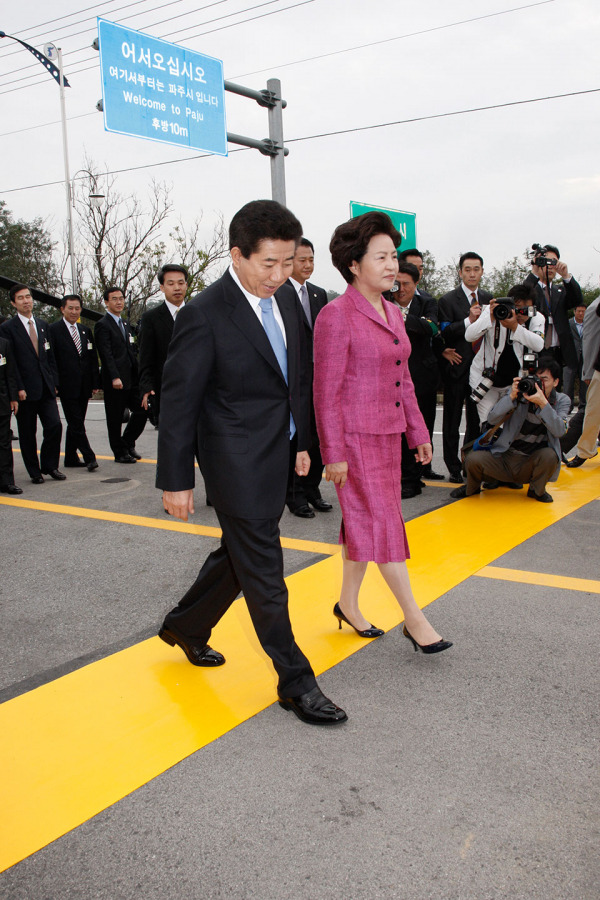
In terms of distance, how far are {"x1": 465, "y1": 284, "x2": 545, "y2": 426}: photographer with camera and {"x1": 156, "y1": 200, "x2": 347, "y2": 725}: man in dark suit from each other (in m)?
3.59

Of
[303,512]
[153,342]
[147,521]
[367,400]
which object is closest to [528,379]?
[303,512]

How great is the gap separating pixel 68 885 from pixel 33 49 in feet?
80.1

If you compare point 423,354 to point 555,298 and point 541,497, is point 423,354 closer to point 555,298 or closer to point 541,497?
point 541,497

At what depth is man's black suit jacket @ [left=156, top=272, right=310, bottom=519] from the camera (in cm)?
262

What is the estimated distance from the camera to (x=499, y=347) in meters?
6.12

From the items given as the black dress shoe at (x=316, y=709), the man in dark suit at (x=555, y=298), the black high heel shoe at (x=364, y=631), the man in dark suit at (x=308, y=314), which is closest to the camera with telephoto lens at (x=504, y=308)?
the man in dark suit at (x=555, y=298)

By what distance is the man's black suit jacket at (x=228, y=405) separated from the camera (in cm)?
262

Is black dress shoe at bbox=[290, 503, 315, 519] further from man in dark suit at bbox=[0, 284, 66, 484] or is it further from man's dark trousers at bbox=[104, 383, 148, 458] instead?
man's dark trousers at bbox=[104, 383, 148, 458]

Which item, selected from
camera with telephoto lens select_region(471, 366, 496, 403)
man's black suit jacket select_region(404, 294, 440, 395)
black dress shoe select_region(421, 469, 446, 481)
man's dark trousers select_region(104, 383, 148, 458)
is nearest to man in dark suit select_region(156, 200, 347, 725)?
camera with telephoto lens select_region(471, 366, 496, 403)

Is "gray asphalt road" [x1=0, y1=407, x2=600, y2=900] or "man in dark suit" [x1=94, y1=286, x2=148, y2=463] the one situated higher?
"man in dark suit" [x1=94, y1=286, x2=148, y2=463]

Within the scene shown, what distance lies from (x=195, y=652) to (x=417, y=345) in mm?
3989

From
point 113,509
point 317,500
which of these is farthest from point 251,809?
point 113,509

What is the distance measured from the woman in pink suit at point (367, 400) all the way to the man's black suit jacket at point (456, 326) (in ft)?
11.6

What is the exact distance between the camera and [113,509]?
20.9ft
